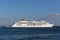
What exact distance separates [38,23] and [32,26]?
3.65 m

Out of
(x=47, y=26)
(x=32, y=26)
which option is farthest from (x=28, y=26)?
(x=47, y=26)

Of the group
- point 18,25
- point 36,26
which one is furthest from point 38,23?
point 18,25

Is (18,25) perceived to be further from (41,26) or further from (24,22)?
(41,26)

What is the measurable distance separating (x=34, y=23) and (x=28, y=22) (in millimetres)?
4772

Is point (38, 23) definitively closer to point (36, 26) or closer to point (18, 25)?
point (36, 26)

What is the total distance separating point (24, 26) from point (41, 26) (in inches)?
Answer: 297

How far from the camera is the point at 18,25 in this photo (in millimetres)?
125750

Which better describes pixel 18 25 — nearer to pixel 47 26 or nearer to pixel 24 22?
pixel 24 22

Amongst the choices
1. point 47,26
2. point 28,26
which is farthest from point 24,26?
point 47,26

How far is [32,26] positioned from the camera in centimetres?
→ 12006

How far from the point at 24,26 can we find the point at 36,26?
17.5ft

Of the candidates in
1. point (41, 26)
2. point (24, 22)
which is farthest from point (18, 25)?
point (41, 26)

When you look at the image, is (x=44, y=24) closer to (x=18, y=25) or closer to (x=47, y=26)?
(x=47, y=26)

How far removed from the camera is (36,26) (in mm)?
122375
